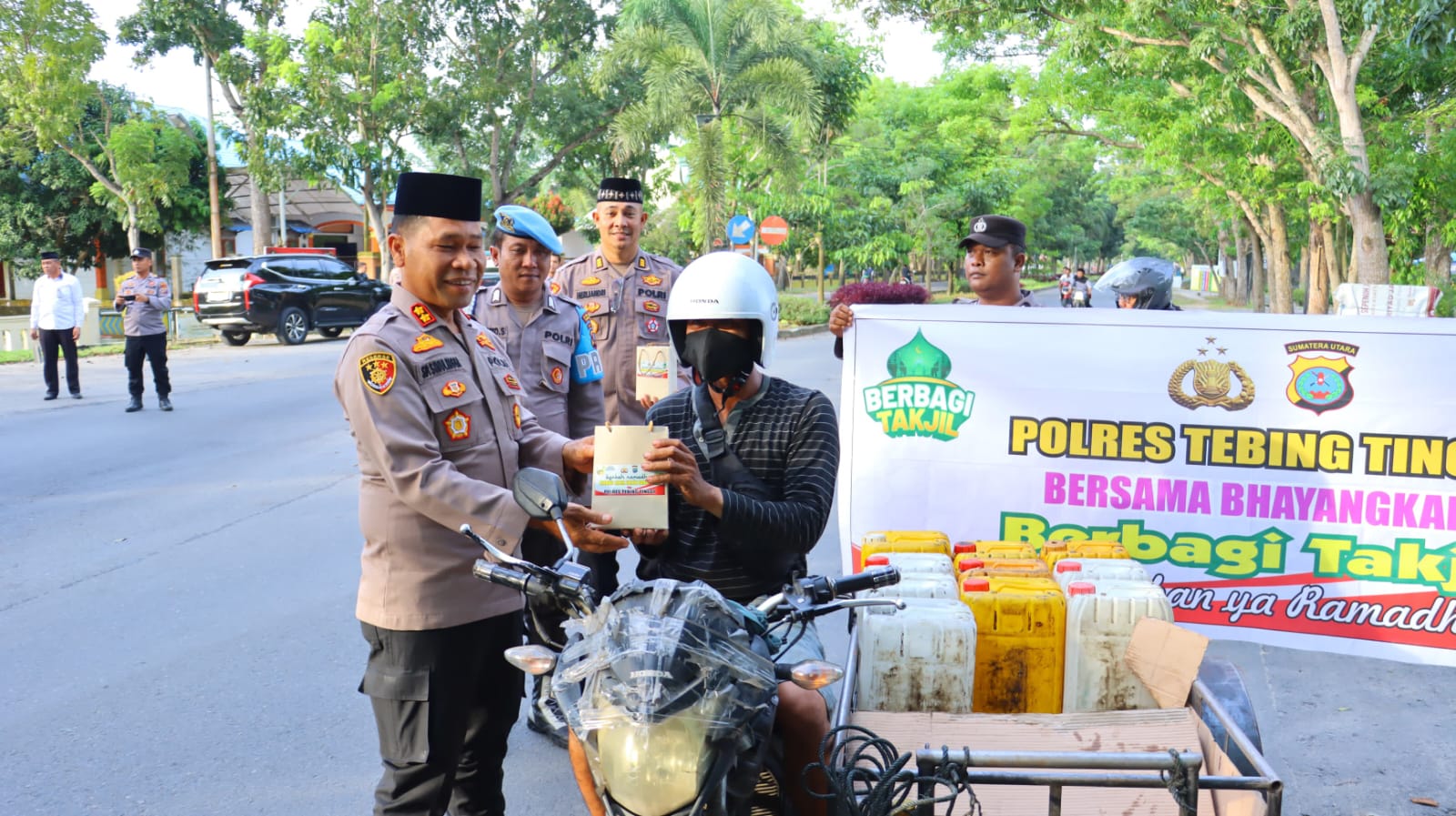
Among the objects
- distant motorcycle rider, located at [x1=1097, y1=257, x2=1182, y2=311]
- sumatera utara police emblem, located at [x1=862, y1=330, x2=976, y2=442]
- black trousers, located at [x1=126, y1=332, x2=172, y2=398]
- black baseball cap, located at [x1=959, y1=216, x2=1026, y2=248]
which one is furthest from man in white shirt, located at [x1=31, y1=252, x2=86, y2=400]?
distant motorcycle rider, located at [x1=1097, y1=257, x2=1182, y2=311]

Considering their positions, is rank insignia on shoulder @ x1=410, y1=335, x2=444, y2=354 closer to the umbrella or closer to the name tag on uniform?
the name tag on uniform

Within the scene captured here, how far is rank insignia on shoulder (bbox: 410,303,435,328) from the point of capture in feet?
9.43

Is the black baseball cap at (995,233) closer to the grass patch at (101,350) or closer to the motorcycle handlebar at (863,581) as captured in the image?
the motorcycle handlebar at (863,581)

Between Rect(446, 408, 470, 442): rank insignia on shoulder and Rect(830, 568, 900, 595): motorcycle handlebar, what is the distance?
99 cm

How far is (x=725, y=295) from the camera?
2994 millimetres

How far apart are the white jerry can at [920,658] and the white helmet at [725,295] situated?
0.75 meters

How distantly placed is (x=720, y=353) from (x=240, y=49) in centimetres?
2882

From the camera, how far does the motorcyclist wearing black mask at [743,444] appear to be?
9.81 feet

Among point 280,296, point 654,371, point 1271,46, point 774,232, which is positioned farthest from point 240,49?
point 654,371

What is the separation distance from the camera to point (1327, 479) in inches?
171

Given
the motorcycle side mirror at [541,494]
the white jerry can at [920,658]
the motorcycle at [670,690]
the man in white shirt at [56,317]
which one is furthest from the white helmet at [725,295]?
the man in white shirt at [56,317]

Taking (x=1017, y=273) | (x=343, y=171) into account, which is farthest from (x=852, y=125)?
(x=1017, y=273)

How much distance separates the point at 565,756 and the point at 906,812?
2.34 meters

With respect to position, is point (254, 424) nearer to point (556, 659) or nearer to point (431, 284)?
point (431, 284)
